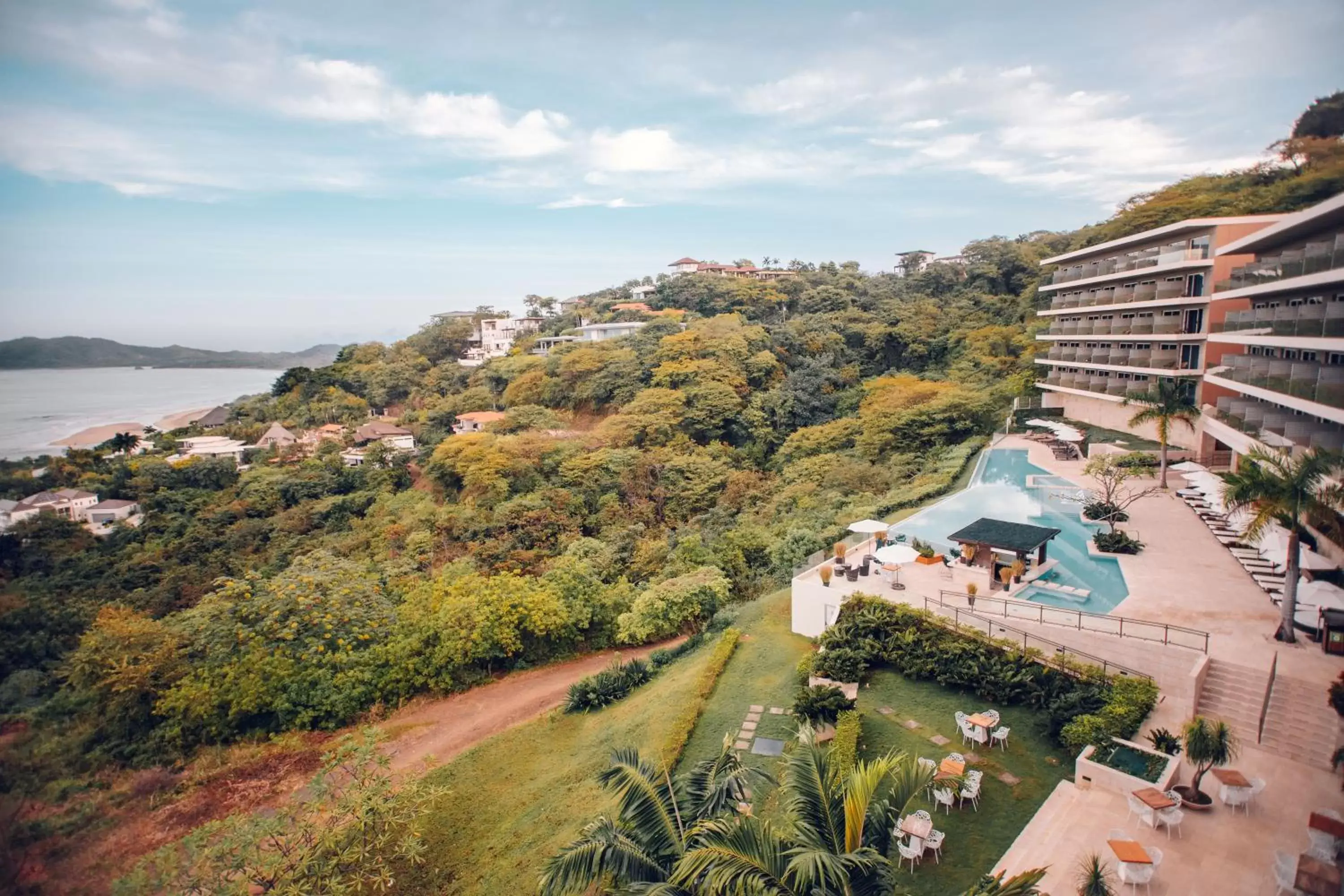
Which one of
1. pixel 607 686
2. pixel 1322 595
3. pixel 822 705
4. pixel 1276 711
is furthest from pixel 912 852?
pixel 607 686

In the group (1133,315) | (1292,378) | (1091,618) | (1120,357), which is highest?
(1133,315)

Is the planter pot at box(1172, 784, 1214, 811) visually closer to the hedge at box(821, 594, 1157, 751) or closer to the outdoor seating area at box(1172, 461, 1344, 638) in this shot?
the hedge at box(821, 594, 1157, 751)

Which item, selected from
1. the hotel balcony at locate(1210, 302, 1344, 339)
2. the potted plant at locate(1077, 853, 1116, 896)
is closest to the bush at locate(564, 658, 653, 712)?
the potted plant at locate(1077, 853, 1116, 896)

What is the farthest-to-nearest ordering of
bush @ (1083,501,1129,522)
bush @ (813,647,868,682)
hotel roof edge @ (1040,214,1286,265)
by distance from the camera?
hotel roof edge @ (1040,214,1286,265)
bush @ (1083,501,1129,522)
bush @ (813,647,868,682)

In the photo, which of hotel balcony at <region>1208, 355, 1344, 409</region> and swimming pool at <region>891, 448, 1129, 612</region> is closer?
hotel balcony at <region>1208, 355, 1344, 409</region>

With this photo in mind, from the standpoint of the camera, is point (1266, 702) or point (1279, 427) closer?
point (1266, 702)

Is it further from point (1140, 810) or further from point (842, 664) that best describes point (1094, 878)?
point (842, 664)

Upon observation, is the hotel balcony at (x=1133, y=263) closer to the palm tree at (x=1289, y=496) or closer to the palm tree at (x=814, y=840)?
the palm tree at (x=1289, y=496)
